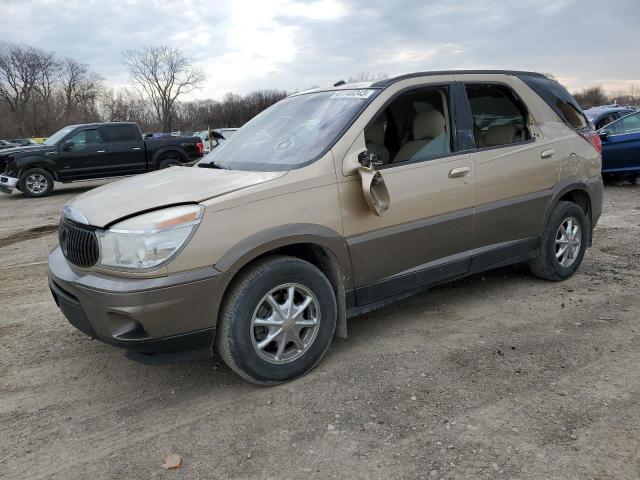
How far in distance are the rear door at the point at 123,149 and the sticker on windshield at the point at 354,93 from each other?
1205cm

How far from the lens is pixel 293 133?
12.4ft

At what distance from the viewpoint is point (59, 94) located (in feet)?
274

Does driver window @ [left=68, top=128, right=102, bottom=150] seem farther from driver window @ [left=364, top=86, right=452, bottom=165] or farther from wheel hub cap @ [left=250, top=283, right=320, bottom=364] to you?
wheel hub cap @ [left=250, top=283, right=320, bottom=364]

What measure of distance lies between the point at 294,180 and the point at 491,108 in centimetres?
203

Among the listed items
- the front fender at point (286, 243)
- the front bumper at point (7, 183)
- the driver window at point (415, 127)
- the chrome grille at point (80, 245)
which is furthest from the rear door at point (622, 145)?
the front bumper at point (7, 183)

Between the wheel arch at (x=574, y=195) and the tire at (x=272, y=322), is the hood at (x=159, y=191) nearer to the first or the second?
the tire at (x=272, y=322)

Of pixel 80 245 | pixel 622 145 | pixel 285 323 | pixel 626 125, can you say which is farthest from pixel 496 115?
pixel 626 125

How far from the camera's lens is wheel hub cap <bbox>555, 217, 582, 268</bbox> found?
4.83 meters

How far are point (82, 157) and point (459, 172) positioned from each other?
1286 centimetres

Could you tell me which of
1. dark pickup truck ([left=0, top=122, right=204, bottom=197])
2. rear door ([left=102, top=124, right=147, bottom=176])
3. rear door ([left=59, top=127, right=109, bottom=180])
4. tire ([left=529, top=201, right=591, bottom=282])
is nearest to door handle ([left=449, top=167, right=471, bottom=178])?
tire ([left=529, top=201, right=591, bottom=282])

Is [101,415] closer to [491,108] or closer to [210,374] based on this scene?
[210,374]

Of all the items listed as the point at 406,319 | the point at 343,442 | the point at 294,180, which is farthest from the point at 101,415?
the point at 406,319

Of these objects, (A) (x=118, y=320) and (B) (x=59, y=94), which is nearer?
(A) (x=118, y=320)

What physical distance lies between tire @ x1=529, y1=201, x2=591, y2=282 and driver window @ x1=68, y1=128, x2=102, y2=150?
12.8 meters
